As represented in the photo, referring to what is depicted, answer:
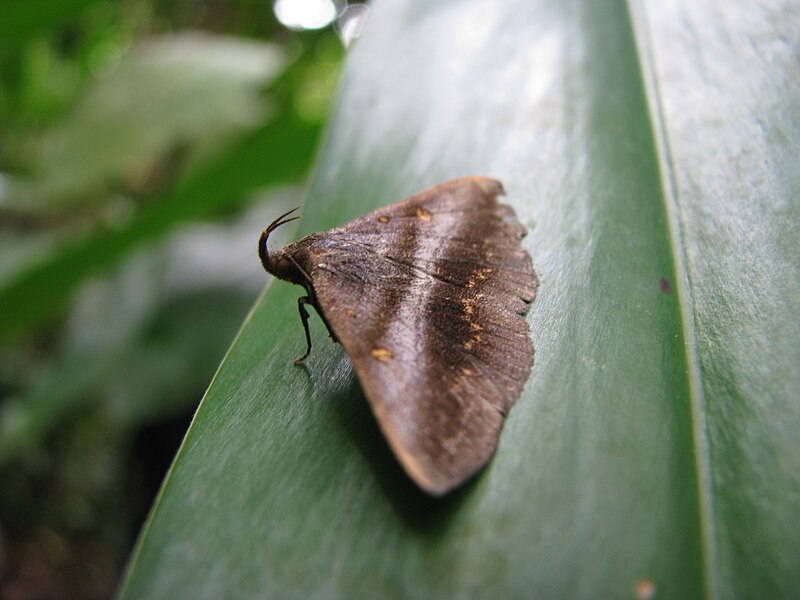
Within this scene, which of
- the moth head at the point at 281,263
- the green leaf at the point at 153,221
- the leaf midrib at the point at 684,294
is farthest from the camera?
the green leaf at the point at 153,221

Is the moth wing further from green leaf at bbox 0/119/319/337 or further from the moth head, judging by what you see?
green leaf at bbox 0/119/319/337

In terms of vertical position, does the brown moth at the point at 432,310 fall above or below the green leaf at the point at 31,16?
below

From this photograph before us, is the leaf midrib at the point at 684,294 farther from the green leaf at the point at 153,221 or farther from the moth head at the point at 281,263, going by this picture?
the green leaf at the point at 153,221

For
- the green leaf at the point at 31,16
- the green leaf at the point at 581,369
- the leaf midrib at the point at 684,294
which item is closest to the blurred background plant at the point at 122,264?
the green leaf at the point at 31,16

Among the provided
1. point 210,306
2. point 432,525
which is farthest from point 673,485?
point 210,306

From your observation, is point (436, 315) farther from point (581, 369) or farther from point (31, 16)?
point (31, 16)

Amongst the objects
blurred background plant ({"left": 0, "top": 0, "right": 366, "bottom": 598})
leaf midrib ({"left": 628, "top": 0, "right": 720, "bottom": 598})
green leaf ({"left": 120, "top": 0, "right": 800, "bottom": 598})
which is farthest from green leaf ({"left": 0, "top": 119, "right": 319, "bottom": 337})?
leaf midrib ({"left": 628, "top": 0, "right": 720, "bottom": 598})
